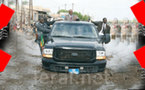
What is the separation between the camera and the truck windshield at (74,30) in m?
8.15

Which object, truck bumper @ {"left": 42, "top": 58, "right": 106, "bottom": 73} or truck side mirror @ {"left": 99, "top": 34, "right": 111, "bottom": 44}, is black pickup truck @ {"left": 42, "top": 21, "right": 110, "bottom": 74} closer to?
truck bumper @ {"left": 42, "top": 58, "right": 106, "bottom": 73}

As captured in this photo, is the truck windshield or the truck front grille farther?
the truck windshield

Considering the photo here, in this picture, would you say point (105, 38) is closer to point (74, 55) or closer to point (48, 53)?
point (74, 55)

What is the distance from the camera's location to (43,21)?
1105 cm

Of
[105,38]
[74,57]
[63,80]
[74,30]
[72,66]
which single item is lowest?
[63,80]

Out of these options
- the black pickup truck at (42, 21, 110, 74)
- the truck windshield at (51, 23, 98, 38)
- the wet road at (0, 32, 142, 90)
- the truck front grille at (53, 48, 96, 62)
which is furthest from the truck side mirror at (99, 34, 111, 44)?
the truck front grille at (53, 48, 96, 62)

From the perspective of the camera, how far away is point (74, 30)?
835 centimetres

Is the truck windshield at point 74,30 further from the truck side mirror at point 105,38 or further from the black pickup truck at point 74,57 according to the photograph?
the black pickup truck at point 74,57

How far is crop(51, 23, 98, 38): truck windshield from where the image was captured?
8.15 m

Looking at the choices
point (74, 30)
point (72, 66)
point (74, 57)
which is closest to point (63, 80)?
point (72, 66)

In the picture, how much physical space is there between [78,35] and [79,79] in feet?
4.80

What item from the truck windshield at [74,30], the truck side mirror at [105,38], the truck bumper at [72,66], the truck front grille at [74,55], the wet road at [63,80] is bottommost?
the wet road at [63,80]

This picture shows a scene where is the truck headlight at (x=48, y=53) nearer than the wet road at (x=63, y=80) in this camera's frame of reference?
No

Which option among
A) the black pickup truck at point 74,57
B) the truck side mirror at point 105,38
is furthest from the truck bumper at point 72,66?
the truck side mirror at point 105,38
